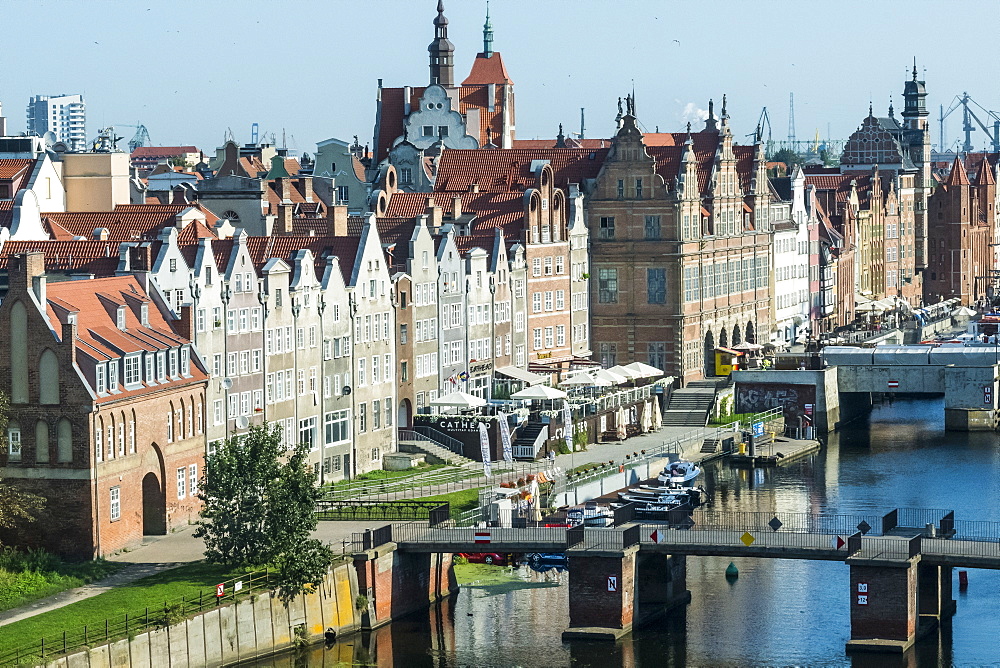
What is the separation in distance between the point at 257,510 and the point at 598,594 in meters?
14.1

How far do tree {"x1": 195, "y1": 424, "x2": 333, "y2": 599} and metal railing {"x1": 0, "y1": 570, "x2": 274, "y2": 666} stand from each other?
4.35 feet

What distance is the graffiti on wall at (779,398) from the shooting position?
158250 mm

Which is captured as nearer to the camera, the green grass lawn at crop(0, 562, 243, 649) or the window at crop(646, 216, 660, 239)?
the green grass lawn at crop(0, 562, 243, 649)

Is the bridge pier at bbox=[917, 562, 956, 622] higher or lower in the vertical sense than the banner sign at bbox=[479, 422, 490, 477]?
lower

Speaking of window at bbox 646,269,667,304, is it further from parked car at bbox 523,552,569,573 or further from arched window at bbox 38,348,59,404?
arched window at bbox 38,348,59,404

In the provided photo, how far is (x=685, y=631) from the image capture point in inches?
3654

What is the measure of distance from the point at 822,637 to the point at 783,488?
42712mm

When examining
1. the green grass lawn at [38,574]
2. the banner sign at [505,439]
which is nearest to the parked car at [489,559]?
the green grass lawn at [38,574]

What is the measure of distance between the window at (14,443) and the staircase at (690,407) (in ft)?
209

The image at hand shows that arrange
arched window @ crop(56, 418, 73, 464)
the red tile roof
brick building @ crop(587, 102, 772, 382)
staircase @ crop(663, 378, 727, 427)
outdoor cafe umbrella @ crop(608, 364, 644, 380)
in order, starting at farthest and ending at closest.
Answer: brick building @ crop(587, 102, 772, 382), staircase @ crop(663, 378, 727, 427), outdoor cafe umbrella @ crop(608, 364, 644, 380), the red tile roof, arched window @ crop(56, 418, 73, 464)

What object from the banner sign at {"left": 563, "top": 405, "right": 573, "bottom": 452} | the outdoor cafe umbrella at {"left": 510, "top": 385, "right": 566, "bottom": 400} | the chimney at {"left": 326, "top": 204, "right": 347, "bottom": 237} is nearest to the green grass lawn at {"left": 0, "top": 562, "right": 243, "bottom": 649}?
the chimney at {"left": 326, "top": 204, "right": 347, "bottom": 237}

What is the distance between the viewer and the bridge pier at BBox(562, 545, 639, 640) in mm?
90688

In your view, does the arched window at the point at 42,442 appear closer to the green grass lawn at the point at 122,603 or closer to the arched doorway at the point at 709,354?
the green grass lawn at the point at 122,603

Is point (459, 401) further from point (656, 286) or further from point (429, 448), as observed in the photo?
point (656, 286)
